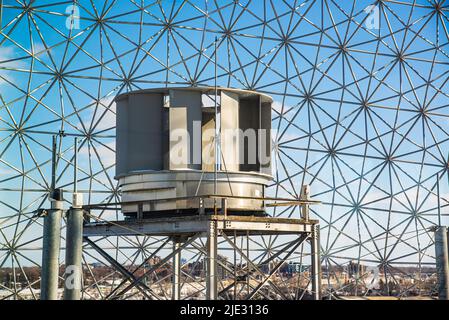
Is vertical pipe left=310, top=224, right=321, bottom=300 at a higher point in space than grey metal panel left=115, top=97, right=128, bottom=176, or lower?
lower

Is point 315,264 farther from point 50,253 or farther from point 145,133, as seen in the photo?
point 50,253

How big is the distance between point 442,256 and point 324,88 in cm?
1418

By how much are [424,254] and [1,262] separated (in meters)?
13.8

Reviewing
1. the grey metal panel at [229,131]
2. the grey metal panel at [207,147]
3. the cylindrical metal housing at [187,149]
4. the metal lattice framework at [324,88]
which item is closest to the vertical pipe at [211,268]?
the cylindrical metal housing at [187,149]

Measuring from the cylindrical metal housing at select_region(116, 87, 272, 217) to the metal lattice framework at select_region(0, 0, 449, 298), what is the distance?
10.9 m

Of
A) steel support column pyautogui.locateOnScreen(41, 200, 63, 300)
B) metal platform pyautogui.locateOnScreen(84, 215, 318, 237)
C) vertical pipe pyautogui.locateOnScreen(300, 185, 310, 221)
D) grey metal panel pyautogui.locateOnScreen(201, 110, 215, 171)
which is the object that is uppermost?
grey metal panel pyautogui.locateOnScreen(201, 110, 215, 171)

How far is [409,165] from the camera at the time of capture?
28750mm

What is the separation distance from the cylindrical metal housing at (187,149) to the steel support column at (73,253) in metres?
2.78

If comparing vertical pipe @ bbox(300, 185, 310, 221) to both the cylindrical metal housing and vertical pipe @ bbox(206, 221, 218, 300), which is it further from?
vertical pipe @ bbox(206, 221, 218, 300)

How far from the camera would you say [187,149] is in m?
15.0

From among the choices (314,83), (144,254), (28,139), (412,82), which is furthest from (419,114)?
(28,139)

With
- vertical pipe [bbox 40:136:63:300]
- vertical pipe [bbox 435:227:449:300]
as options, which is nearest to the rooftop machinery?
vertical pipe [bbox 435:227:449:300]

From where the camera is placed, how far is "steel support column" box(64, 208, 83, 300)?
40.0 feet

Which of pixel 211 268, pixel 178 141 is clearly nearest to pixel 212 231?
pixel 211 268
